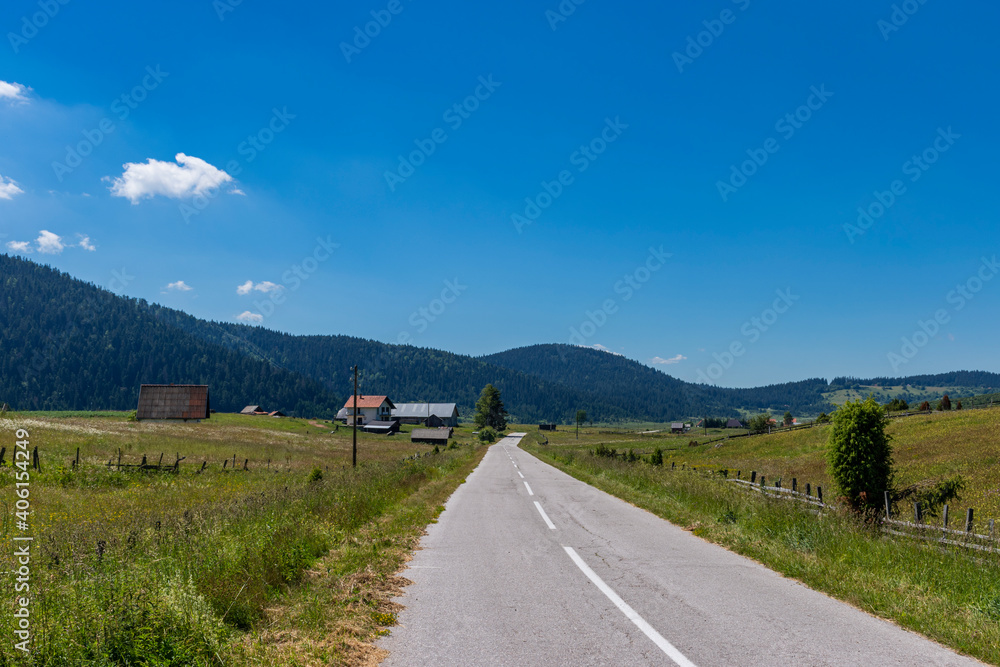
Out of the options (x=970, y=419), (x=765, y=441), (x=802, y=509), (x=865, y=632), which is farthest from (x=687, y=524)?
(x=765, y=441)

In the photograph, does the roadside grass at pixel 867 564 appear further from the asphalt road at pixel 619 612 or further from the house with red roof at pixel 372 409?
the house with red roof at pixel 372 409

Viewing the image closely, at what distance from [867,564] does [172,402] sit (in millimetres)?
82109

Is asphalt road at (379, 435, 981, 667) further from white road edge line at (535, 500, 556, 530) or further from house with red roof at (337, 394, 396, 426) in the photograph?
house with red roof at (337, 394, 396, 426)

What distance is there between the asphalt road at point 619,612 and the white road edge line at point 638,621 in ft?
0.05

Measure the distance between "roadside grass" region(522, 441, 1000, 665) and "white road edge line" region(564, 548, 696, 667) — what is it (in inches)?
126

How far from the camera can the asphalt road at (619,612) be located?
5352mm

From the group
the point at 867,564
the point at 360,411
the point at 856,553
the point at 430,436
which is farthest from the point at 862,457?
the point at 360,411

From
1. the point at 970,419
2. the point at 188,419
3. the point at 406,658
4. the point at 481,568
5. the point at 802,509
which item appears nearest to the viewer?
the point at 406,658

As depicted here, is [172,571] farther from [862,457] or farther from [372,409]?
[372,409]

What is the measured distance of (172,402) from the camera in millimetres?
72312

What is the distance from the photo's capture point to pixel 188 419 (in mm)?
72312

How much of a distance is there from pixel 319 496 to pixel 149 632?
11.1 metres

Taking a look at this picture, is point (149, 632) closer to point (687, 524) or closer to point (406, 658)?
point (406, 658)

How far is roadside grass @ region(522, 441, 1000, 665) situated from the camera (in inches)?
251
